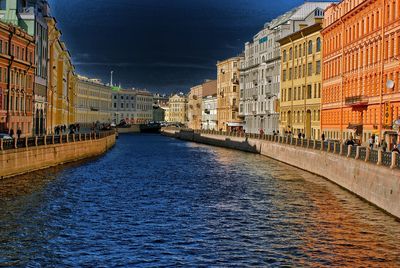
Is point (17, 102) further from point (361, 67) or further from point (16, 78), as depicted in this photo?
point (361, 67)

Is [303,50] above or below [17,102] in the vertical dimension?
above

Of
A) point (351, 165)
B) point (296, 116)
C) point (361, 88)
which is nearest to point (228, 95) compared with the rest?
point (296, 116)

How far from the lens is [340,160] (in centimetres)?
4538

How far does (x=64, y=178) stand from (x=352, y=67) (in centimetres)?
4095

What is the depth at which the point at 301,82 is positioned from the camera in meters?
105

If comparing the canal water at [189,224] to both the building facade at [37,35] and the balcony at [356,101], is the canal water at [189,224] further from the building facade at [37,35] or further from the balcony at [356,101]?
the building facade at [37,35]

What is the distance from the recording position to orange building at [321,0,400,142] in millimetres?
61469

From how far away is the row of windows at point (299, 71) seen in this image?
9850 cm

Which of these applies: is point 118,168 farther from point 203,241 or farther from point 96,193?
point 203,241

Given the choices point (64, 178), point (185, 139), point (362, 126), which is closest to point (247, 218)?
point (64, 178)

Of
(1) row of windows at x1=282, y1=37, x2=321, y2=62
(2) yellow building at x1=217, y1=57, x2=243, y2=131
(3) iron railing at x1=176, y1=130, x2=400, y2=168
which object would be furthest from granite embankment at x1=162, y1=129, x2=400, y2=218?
(2) yellow building at x1=217, y1=57, x2=243, y2=131

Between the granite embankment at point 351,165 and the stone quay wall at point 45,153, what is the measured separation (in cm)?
2148

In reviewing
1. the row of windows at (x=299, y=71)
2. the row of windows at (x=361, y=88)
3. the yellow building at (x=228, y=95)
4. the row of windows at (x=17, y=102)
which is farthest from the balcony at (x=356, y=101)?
the yellow building at (x=228, y=95)

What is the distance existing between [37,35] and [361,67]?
149ft
